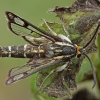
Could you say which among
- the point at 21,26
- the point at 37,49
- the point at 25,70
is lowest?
the point at 25,70

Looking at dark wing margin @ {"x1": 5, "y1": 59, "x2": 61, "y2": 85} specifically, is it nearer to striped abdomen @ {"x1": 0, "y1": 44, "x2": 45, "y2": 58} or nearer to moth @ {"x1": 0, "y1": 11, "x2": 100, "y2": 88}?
moth @ {"x1": 0, "y1": 11, "x2": 100, "y2": 88}

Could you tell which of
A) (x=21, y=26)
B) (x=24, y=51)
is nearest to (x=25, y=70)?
(x=24, y=51)

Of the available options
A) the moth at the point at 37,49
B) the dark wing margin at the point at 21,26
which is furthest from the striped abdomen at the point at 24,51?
the dark wing margin at the point at 21,26

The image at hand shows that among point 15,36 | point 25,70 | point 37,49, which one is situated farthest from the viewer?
point 15,36

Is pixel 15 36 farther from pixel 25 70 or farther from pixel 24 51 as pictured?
pixel 25 70

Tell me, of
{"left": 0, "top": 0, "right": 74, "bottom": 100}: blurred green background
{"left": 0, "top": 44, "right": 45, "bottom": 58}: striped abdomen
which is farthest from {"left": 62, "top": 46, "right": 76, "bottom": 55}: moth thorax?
{"left": 0, "top": 0, "right": 74, "bottom": 100}: blurred green background

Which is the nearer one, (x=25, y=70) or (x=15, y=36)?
(x=25, y=70)
